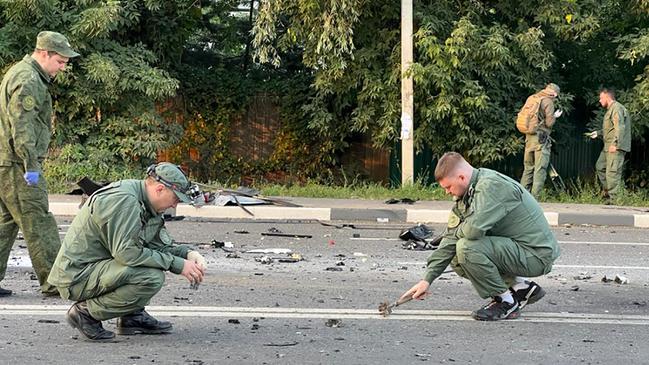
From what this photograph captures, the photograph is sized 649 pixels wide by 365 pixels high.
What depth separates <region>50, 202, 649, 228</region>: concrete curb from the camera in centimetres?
1289

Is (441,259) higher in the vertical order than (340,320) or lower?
higher

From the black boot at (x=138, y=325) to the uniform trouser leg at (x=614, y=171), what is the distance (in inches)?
433

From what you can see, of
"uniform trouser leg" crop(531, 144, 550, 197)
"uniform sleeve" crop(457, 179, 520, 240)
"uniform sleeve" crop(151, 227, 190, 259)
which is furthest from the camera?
"uniform trouser leg" crop(531, 144, 550, 197)

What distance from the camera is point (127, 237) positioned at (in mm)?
5328

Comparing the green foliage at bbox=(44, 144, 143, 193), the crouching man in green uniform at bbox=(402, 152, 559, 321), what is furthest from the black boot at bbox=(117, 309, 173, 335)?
the green foliage at bbox=(44, 144, 143, 193)

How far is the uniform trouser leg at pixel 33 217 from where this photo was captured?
22.1 feet

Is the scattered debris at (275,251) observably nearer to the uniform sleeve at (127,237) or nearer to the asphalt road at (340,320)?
the asphalt road at (340,320)

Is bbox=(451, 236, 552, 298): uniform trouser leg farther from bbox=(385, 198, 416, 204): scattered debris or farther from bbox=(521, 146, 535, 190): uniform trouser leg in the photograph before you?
bbox=(521, 146, 535, 190): uniform trouser leg

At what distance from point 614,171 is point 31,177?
11.1 metres

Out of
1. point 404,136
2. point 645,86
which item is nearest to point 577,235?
point 404,136

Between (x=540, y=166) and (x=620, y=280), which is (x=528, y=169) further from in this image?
(x=620, y=280)

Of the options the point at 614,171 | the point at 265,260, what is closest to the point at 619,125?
the point at 614,171

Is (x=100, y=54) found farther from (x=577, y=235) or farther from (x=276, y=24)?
(x=577, y=235)

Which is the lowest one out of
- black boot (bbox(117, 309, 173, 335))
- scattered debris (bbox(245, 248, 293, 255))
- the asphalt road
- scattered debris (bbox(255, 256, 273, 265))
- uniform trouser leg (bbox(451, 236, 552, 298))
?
scattered debris (bbox(245, 248, 293, 255))
